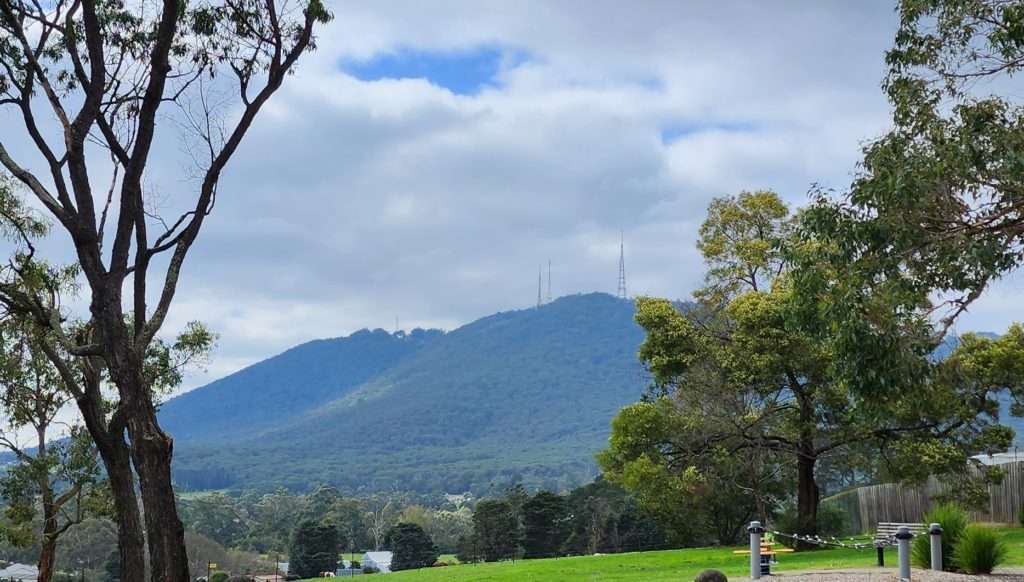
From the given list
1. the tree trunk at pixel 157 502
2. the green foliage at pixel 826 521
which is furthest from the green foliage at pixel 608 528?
the tree trunk at pixel 157 502

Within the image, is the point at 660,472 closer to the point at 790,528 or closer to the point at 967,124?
the point at 790,528

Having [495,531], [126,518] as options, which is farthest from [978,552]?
[495,531]

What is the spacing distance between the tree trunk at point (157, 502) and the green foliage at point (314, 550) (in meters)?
39.9

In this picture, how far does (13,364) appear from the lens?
2245 cm

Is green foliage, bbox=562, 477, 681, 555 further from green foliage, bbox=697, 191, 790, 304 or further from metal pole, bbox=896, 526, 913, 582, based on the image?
metal pole, bbox=896, 526, 913, 582

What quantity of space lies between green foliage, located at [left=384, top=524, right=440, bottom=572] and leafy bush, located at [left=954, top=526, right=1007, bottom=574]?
37.3 metres

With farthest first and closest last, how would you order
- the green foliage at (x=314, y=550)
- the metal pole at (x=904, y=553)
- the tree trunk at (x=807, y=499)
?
the green foliage at (x=314, y=550)
the tree trunk at (x=807, y=499)
the metal pole at (x=904, y=553)

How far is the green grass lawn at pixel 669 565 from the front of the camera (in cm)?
2034

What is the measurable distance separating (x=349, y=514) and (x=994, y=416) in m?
59.5

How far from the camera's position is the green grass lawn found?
2034 cm

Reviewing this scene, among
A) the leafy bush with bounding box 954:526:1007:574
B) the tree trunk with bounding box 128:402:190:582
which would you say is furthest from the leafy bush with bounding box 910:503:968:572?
the tree trunk with bounding box 128:402:190:582

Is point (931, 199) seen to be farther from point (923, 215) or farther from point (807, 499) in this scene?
point (807, 499)

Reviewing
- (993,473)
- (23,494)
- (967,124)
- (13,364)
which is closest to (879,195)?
(967,124)

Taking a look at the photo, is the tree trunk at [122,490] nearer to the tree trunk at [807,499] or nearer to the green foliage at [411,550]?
the tree trunk at [807,499]
